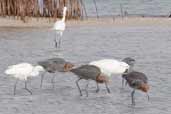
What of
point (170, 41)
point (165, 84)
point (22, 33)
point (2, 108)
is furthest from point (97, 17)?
point (2, 108)

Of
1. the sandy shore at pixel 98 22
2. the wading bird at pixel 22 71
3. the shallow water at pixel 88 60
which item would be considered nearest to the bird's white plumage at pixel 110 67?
the shallow water at pixel 88 60

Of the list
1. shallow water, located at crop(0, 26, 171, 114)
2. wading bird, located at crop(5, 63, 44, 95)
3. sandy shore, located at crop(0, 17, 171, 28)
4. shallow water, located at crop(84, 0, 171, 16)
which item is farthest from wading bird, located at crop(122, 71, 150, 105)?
shallow water, located at crop(84, 0, 171, 16)

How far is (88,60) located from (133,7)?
43.0ft

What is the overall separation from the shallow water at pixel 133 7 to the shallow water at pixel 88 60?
4.46 m

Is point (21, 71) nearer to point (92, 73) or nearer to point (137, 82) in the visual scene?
point (92, 73)

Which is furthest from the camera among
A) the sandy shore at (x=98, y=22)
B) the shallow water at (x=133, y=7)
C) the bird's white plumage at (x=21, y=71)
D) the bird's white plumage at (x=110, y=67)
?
the shallow water at (x=133, y=7)

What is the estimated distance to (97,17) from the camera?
22312 mm

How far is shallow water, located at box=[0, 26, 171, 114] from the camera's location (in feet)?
29.5

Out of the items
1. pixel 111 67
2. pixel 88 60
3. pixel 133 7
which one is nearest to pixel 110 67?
pixel 111 67

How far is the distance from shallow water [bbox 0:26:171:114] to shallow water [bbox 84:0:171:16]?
4465 millimetres

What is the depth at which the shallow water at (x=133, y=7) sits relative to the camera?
79.3 ft

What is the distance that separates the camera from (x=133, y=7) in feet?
84.9

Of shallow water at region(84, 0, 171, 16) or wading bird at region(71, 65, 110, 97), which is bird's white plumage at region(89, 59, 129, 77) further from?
shallow water at region(84, 0, 171, 16)

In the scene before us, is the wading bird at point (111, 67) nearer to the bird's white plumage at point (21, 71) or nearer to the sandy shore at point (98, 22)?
the bird's white plumage at point (21, 71)
